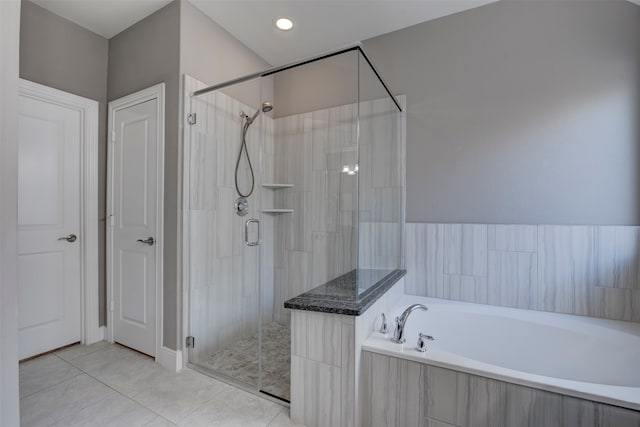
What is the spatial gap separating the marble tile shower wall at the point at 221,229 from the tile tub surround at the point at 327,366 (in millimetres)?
814

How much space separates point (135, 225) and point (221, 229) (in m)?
0.71

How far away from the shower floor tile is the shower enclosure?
10 millimetres

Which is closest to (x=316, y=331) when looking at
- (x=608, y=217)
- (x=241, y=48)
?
(x=608, y=217)

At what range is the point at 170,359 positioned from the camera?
2.10m

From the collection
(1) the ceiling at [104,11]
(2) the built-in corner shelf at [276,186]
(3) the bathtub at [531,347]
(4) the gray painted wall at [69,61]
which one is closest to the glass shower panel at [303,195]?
(2) the built-in corner shelf at [276,186]

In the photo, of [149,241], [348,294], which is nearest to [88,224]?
[149,241]

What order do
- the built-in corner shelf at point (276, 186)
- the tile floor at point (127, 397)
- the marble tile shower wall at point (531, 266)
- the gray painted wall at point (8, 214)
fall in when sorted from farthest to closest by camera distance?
the built-in corner shelf at point (276, 186)
the marble tile shower wall at point (531, 266)
the tile floor at point (127, 397)
the gray painted wall at point (8, 214)

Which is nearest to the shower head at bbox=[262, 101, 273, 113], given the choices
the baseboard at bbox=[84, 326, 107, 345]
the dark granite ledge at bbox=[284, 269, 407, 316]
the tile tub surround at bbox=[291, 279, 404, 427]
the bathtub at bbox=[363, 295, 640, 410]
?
the dark granite ledge at bbox=[284, 269, 407, 316]

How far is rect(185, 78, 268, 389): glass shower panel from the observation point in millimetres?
2195

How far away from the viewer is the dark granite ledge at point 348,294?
146cm

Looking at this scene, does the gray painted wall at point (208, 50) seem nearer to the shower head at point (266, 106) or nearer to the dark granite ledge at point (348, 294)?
the shower head at point (266, 106)

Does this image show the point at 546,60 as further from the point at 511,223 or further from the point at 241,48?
the point at 241,48

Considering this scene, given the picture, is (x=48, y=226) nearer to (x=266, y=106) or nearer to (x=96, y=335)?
(x=96, y=335)

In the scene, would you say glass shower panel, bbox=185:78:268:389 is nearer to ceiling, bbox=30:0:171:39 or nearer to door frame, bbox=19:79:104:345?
ceiling, bbox=30:0:171:39
